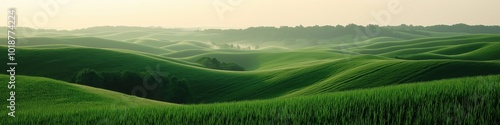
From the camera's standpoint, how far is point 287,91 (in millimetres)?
38875

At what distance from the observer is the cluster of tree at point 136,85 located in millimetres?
43250

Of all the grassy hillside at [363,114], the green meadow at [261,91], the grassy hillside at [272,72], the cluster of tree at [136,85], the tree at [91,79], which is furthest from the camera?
the tree at [91,79]

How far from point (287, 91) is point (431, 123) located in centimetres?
3260

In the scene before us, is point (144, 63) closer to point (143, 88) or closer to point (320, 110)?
point (143, 88)

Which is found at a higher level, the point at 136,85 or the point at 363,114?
the point at 363,114

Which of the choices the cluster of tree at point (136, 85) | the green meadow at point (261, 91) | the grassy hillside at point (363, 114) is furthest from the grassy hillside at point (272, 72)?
the grassy hillside at point (363, 114)

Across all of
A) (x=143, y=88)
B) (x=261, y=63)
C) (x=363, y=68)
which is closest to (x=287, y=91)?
(x=363, y=68)

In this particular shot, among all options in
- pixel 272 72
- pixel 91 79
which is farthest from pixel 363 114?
pixel 272 72

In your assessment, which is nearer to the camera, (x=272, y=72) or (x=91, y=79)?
(x=91, y=79)

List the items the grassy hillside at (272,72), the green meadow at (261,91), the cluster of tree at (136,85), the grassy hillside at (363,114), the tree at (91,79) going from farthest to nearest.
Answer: the tree at (91,79) < the cluster of tree at (136,85) < the grassy hillside at (272,72) < the green meadow at (261,91) < the grassy hillside at (363,114)

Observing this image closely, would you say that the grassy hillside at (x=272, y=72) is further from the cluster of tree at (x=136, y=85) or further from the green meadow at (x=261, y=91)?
the cluster of tree at (x=136, y=85)

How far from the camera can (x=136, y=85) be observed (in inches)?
1779

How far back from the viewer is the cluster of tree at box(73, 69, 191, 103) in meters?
43.2

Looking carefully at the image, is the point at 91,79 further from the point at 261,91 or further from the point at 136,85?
the point at 261,91
